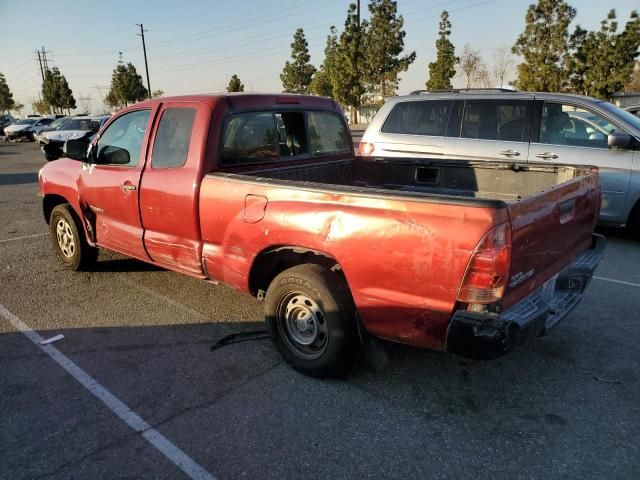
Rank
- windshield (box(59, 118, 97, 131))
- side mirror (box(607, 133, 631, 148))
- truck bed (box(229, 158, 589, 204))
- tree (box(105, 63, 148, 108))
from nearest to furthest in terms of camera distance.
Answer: truck bed (box(229, 158, 589, 204)) < side mirror (box(607, 133, 631, 148)) < windshield (box(59, 118, 97, 131)) < tree (box(105, 63, 148, 108))

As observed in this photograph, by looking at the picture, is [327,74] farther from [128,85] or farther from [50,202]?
[50,202]

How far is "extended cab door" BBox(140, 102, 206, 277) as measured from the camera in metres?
3.80

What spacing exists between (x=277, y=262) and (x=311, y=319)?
1.65ft

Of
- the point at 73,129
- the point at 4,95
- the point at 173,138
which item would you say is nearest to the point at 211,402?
the point at 173,138

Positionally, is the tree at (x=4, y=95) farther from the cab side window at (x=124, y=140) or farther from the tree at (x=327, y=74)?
the cab side window at (x=124, y=140)

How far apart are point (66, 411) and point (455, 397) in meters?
2.40

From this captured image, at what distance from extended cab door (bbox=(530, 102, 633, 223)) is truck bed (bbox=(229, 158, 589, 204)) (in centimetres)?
256

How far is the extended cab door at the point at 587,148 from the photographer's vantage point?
643cm

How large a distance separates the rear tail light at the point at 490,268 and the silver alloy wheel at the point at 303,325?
3.36 ft

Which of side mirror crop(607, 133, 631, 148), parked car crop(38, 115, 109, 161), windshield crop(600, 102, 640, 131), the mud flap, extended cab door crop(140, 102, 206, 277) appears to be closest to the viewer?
the mud flap

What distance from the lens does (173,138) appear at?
4059mm

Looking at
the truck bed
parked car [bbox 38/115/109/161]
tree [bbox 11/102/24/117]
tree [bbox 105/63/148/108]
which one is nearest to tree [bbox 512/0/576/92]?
parked car [bbox 38/115/109/161]

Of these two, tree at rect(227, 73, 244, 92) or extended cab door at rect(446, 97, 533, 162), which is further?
tree at rect(227, 73, 244, 92)

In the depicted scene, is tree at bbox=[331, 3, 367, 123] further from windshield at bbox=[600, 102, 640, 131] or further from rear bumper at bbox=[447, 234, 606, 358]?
rear bumper at bbox=[447, 234, 606, 358]
